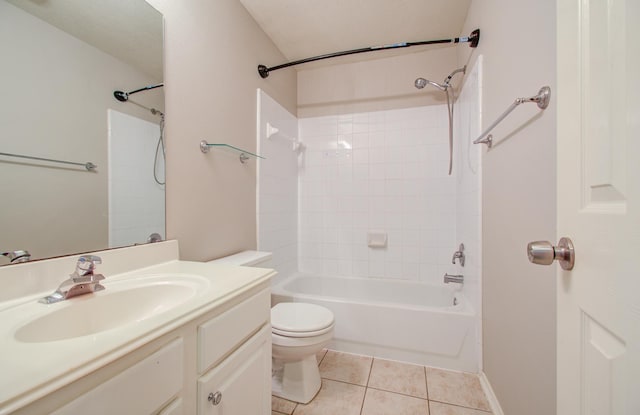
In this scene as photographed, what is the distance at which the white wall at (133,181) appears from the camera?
3.11 feet

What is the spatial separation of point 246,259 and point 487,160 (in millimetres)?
1544

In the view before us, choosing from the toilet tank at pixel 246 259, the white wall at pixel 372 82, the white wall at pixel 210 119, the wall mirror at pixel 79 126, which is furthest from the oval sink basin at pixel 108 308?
the white wall at pixel 372 82

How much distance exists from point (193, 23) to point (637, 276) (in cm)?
183

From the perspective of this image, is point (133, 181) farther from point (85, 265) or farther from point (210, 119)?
point (210, 119)

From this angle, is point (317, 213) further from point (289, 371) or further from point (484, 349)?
point (484, 349)

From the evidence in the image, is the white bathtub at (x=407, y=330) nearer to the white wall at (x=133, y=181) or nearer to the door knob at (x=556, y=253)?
the white wall at (x=133, y=181)

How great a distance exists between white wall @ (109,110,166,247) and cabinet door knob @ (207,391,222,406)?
681 mm

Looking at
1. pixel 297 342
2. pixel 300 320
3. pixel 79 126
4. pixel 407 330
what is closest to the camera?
pixel 79 126

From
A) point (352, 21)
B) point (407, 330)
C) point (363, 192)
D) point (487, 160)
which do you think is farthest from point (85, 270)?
point (352, 21)

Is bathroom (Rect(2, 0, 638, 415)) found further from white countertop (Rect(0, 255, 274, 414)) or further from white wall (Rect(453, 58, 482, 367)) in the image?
white countertop (Rect(0, 255, 274, 414))

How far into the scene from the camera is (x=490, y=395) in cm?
133

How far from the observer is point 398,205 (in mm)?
2309

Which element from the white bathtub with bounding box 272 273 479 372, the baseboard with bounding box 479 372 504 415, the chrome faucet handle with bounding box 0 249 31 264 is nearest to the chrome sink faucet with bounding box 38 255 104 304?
the chrome faucet handle with bounding box 0 249 31 264

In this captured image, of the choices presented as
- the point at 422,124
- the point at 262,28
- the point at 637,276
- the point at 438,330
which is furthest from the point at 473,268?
the point at 262,28
